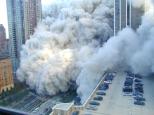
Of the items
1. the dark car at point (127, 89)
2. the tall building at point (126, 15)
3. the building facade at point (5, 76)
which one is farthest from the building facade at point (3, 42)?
the dark car at point (127, 89)

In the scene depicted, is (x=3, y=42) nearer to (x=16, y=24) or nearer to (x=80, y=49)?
Result: (x=16, y=24)

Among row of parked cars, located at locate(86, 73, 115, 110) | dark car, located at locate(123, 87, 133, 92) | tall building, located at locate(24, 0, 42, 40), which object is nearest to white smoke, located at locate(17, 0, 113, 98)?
tall building, located at locate(24, 0, 42, 40)

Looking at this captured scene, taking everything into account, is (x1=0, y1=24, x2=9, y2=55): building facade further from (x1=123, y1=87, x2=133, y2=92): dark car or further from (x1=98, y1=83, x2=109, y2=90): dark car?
(x1=123, y1=87, x2=133, y2=92): dark car

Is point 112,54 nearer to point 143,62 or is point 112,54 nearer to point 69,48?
point 143,62

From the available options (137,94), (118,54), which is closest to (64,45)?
(118,54)

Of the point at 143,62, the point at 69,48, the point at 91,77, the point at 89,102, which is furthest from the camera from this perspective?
the point at 69,48

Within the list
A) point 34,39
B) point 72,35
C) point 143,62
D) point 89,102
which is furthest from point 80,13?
point 89,102

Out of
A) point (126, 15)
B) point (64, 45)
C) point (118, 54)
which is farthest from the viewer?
point (64, 45)

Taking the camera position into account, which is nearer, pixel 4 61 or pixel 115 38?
pixel 4 61
